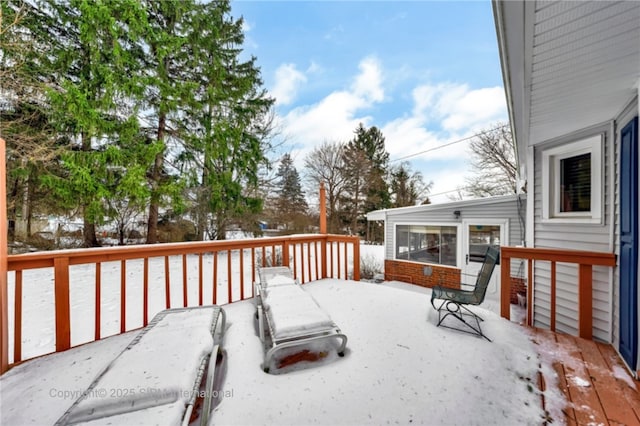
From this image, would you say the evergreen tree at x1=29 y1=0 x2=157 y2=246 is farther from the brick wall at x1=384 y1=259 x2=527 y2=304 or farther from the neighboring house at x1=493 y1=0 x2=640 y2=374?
the neighboring house at x1=493 y1=0 x2=640 y2=374

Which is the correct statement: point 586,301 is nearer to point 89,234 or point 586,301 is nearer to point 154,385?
point 154,385

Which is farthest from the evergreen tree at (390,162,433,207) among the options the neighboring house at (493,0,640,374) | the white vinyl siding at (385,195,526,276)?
the neighboring house at (493,0,640,374)

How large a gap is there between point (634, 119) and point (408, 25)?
671 centimetres

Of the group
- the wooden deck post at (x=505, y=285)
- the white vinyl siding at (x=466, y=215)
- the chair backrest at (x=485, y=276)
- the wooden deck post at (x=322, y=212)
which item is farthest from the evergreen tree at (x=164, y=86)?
the wooden deck post at (x=505, y=285)

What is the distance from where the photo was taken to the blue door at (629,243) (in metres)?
1.92

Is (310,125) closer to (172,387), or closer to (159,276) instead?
(159,276)

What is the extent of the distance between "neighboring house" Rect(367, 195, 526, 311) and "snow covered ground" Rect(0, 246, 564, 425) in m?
5.11

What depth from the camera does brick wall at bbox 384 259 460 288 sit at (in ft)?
24.5

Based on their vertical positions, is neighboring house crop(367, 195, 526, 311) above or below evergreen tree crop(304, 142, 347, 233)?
below

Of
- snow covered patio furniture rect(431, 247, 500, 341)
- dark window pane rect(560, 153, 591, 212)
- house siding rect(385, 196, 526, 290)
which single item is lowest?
snow covered patio furniture rect(431, 247, 500, 341)

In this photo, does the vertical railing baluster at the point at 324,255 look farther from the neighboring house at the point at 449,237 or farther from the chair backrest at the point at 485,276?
the neighboring house at the point at 449,237

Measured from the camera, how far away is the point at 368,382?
173 centimetres

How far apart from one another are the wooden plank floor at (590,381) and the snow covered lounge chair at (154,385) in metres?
2.16

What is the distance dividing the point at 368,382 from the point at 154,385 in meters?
1.31
